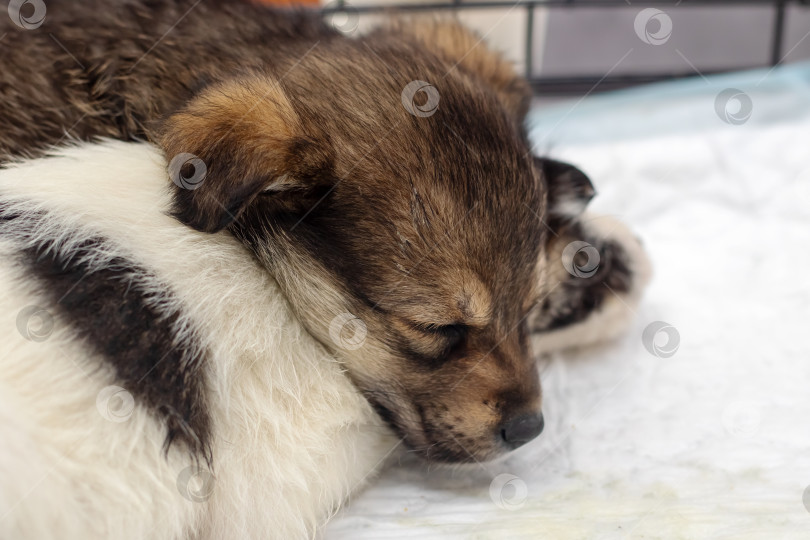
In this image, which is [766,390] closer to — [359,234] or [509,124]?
[509,124]

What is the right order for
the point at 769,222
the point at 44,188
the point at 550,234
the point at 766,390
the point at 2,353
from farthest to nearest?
the point at 769,222
the point at 550,234
the point at 766,390
the point at 44,188
the point at 2,353

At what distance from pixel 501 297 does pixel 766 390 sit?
834 mm

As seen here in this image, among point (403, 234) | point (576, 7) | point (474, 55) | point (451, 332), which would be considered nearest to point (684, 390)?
point (451, 332)

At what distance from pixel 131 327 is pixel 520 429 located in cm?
81

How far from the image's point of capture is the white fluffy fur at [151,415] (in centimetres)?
122

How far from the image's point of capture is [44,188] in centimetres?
152

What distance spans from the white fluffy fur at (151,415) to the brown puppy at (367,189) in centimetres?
9

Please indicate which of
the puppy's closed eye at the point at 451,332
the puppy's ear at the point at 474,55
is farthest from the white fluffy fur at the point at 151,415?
the puppy's ear at the point at 474,55

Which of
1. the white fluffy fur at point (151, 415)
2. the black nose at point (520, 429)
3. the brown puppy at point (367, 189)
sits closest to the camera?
the white fluffy fur at point (151, 415)

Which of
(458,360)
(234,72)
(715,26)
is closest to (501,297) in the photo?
(458,360)

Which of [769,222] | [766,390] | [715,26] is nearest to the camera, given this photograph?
[766,390]

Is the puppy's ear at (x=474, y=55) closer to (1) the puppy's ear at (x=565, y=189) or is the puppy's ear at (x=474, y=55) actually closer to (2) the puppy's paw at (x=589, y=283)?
(1) the puppy's ear at (x=565, y=189)

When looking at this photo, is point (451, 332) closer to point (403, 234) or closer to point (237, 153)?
→ point (403, 234)

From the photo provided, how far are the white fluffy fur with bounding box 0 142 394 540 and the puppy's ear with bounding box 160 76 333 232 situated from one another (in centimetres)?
12
